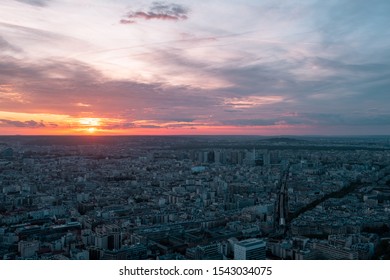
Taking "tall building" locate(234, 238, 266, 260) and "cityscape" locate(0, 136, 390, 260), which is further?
"cityscape" locate(0, 136, 390, 260)

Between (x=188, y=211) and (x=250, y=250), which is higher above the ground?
(x=250, y=250)

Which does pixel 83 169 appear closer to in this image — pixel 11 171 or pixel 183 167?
pixel 11 171

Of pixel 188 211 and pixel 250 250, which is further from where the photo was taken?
pixel 188 211

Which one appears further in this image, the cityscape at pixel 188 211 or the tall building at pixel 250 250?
the cityscape at pixel 188 211

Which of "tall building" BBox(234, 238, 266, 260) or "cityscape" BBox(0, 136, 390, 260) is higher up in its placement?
"tall building" BBox(234, 238, 266, 260)

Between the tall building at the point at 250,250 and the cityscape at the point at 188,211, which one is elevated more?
the tall building at the point at 250,250

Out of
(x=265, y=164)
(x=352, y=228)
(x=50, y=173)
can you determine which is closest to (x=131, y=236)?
(x=352, y=228)
